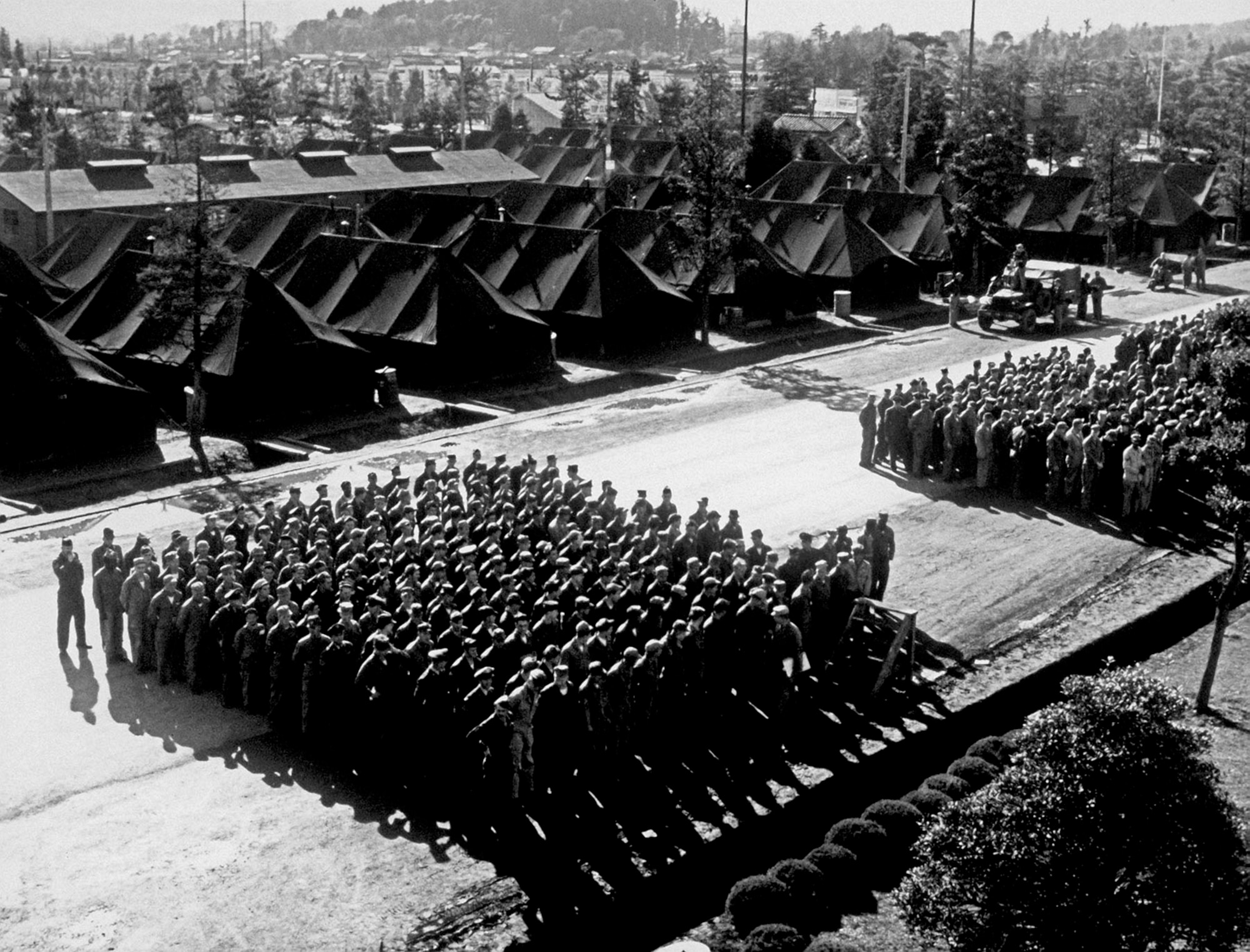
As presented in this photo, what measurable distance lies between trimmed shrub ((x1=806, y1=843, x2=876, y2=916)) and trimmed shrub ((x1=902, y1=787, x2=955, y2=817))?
3.20ft

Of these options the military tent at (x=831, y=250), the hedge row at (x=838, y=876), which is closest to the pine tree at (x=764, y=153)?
the military tent at (x=831, y=250)

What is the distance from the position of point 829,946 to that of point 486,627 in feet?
18.0

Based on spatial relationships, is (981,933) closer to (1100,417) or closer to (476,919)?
(476,919)

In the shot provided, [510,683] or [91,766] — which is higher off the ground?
[510,683]

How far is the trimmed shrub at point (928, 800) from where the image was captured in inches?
536

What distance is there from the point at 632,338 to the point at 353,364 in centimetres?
832

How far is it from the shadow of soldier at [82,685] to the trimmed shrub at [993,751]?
30.5 feet

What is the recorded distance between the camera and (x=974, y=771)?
1456 centimetres

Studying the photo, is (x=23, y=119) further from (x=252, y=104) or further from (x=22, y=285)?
(x=22, y=285)

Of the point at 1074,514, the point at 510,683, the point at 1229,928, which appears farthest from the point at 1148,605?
the point at 1229,928

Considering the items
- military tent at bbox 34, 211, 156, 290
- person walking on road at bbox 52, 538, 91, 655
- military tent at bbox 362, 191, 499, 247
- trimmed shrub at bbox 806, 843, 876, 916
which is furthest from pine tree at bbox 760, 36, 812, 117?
trimmed shrub at bbox 806, 843, 876, 916

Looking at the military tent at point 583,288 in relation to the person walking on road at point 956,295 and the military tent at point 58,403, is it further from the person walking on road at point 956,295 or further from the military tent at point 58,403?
the military tent at point 58,403

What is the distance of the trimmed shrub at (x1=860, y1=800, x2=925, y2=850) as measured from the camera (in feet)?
44.2

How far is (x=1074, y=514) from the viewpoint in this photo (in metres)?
24.0
